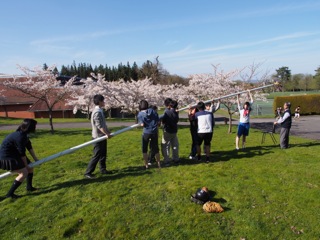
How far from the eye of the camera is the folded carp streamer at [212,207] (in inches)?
182

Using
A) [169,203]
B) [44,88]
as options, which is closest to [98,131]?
[169,203]

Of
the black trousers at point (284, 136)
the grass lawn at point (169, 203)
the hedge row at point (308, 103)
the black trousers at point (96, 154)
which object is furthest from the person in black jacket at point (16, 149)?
the hedge row at point (308, 103)

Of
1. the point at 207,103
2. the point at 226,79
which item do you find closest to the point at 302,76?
the point at 226,79

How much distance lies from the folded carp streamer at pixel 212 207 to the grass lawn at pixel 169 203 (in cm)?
9

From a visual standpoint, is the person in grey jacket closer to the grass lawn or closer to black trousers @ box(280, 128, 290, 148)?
the grass lawn

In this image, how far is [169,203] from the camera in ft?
16.5

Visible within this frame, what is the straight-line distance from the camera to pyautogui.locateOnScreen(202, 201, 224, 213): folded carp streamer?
4.62 m

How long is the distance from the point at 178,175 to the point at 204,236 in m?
2.69

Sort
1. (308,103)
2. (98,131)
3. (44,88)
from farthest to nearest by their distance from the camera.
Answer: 1. (308,103)
2. (44,88)
3. (98,131)

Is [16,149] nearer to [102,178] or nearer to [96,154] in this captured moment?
[96,154]

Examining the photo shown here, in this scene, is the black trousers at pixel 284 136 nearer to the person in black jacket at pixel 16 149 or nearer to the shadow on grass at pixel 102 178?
the shadow on grass at pixel 102 178

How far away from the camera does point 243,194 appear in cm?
533

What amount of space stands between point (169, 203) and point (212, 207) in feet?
2.93

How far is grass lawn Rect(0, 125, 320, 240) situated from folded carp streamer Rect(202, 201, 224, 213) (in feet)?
0.30
